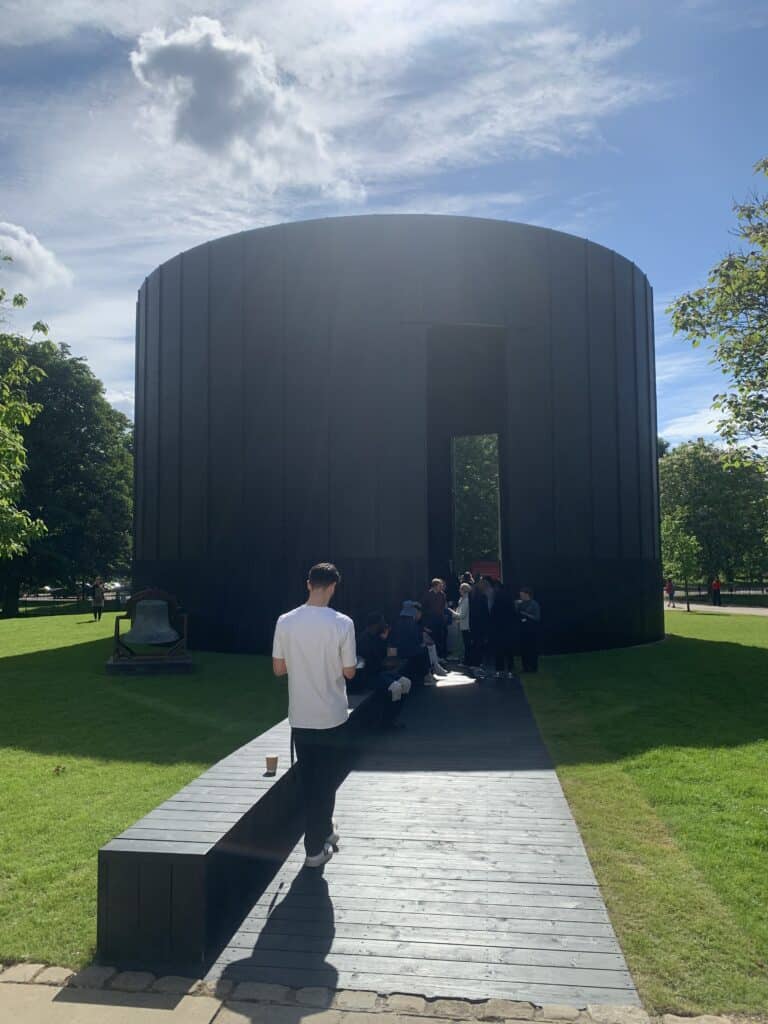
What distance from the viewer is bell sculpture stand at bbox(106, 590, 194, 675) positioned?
49.1ft

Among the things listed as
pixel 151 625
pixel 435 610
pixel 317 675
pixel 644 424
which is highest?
pixel 644 424

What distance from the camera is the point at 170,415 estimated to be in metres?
19.2

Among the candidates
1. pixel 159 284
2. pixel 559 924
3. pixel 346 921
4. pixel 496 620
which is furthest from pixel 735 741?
pixel 159 284

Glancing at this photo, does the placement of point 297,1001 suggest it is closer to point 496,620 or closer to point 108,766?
point 108,766

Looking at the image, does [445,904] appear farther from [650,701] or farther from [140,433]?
[140,433]

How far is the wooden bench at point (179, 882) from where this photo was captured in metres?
3.93

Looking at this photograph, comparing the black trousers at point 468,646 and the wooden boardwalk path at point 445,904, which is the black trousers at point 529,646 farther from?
the wooden boardwalk path at point 445,904

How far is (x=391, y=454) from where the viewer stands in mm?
17047

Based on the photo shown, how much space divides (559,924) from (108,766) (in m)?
5.37

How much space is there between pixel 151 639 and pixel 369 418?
653 centimetres

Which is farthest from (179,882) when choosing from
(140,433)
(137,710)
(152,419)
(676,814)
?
(140,433)

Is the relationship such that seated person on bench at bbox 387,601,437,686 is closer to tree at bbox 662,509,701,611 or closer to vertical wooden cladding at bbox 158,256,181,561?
vertical wooden cladding at bbox 158,256,181,561

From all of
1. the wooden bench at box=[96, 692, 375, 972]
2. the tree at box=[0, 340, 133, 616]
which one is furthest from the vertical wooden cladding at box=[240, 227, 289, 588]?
the tree at box=[0, 340, 133, 616]

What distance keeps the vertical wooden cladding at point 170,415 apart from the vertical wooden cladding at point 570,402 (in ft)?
29.7
